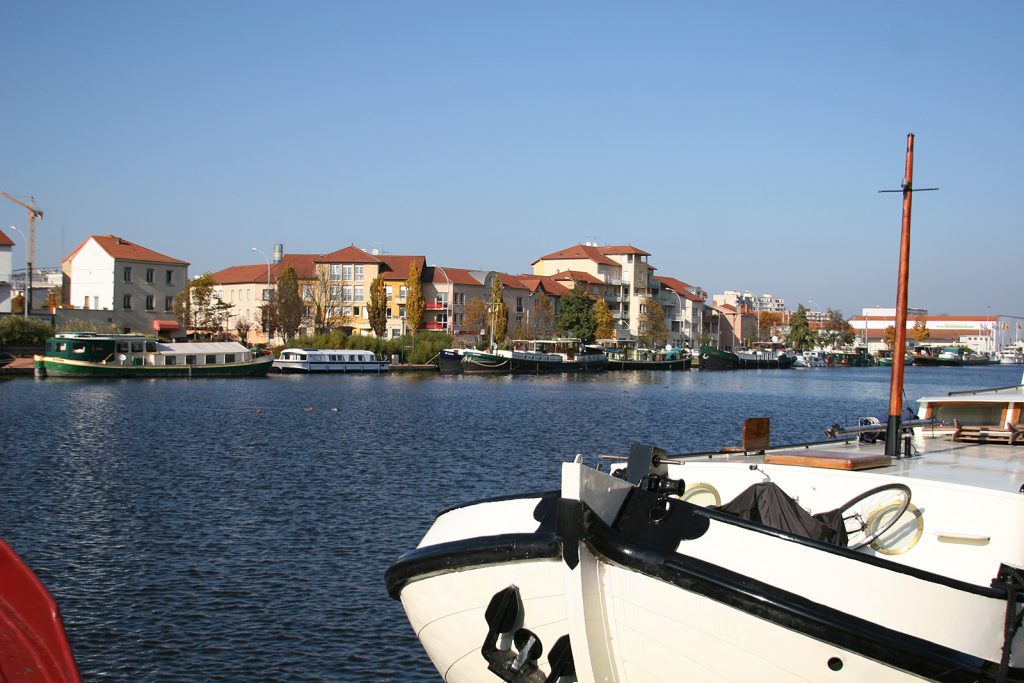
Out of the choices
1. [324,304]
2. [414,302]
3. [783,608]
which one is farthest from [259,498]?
[324,304]

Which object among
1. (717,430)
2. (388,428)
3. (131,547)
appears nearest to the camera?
(131,547)

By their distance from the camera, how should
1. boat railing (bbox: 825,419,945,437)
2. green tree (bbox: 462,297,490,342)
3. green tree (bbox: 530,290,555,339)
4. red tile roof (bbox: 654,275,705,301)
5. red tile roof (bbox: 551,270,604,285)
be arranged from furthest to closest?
1. red tile roof (bbox: 654,275,705,301)
2. red tile roof (bbox: 551,270,604,285)
3. green tree (bbox: 530,290,555,339)
4. green tree (bbox: 462,297,490,342)
5. boat railing (bbox: 825,419,945,437)

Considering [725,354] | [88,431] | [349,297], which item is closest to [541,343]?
[349,297]

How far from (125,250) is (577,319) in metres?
53.1

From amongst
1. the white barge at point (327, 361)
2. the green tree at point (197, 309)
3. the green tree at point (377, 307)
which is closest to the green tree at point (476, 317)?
the green tree at point (377, 307)

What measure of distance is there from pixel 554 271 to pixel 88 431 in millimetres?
114522

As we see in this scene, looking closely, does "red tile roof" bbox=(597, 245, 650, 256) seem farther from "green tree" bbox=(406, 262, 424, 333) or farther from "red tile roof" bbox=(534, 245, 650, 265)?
"green tree" bbox=(406, 262, 424, 333)

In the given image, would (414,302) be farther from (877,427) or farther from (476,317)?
(877,427)

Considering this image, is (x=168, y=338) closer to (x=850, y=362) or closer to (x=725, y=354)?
(x=725, y=354)

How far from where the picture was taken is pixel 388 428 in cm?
4316

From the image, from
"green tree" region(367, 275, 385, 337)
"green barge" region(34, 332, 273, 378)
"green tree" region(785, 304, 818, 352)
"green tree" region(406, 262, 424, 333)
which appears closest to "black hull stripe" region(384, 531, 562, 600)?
"green barge" region(34, 332, 273, 378)

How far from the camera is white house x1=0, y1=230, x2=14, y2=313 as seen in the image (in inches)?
3686

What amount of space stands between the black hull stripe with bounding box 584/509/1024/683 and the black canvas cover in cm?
127

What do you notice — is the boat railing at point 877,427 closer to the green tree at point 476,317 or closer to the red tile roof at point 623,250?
the green tree at point 476,317
